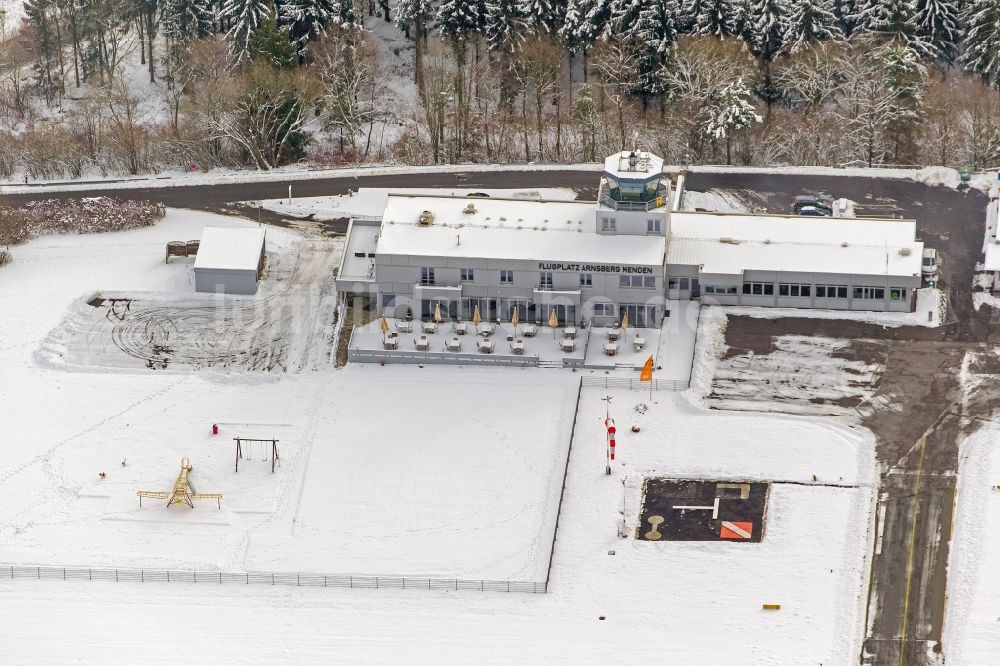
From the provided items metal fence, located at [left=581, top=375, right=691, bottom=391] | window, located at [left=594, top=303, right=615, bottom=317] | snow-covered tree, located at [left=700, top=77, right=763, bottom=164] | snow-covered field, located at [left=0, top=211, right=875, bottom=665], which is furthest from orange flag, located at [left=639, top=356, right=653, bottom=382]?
snow-covered tree, located at [left=700, top=77, right=763, bottom=164]

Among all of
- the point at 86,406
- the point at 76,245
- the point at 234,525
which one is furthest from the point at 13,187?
the point at 234,525

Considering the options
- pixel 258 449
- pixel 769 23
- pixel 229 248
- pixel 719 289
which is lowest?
pixel 258 449

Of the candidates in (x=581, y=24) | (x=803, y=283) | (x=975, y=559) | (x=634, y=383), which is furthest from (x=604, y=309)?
(x=581, y=24)

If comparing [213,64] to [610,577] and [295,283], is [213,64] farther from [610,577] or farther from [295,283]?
[610,577]

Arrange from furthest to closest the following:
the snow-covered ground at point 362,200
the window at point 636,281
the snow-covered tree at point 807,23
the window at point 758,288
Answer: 1. the snow-covered tree at point 807,23
2. the snow-covered ground at point 362,200
3. the window at point 758,288
4. the window at point 636,281

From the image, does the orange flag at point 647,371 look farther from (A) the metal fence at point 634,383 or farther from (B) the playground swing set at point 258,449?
(B) the playground swing set at point 258,449

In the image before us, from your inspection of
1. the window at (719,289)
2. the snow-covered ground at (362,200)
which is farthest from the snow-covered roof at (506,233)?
the snow-covered ground at (362,200)

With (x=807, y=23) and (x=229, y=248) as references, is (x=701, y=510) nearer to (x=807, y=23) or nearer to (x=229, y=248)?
(x=229, y=248)
